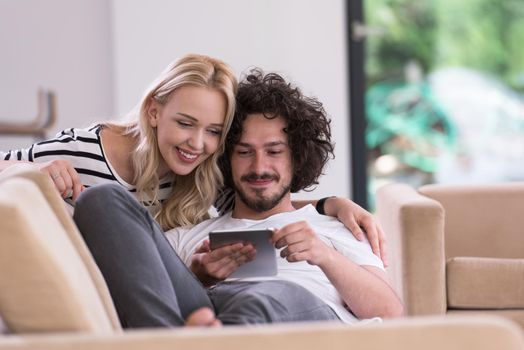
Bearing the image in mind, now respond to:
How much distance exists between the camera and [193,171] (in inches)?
105

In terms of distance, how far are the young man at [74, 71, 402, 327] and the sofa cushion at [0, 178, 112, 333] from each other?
255 mm

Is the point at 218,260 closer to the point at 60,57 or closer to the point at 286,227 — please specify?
the point at 286,227

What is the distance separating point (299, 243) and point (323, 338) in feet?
2.79

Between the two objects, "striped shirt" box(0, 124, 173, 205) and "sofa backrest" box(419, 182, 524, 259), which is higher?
"striped shirt" box(0, 124, 173, 205)

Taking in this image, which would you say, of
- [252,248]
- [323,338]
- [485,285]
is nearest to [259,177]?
[252,248]

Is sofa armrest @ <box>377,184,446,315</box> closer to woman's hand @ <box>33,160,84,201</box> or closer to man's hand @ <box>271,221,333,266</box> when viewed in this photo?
man's hand @ <box>271,221,333,266</box>

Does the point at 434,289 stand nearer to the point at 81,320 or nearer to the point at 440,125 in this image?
the point at 81,320

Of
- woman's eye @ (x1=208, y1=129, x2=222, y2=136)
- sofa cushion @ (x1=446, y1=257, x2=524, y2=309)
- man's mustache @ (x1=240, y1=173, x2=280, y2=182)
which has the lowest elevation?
sofa cushion @ (x1=446, y1=257, x2=524, y2=309)

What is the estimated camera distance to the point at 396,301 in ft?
7.55

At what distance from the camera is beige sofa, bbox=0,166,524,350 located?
131 cm

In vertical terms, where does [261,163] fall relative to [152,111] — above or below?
below

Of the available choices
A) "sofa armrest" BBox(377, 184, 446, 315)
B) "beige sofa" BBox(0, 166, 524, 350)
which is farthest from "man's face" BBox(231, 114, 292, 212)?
"beige sofa" BBox(0, 166, 524, 350)

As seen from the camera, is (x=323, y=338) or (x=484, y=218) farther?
(x=484, y=218)

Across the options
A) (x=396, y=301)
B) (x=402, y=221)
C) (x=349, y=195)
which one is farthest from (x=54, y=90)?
(x=396, y=301)
